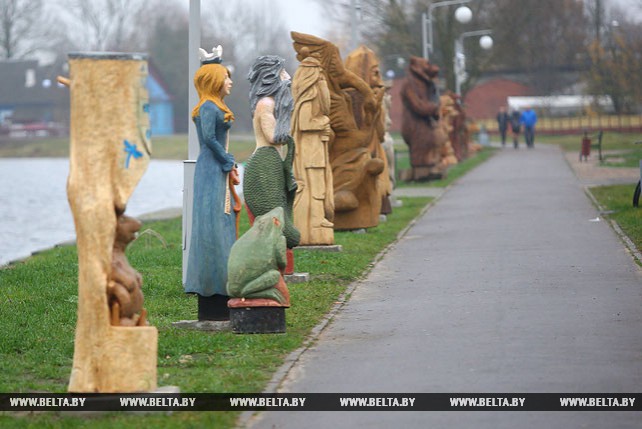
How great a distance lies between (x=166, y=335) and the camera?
1120cm

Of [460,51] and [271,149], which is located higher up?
[460,51]

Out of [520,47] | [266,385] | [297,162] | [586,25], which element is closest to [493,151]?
[520,47]

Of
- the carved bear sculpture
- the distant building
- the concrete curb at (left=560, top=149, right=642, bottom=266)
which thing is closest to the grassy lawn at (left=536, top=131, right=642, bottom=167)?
the concrete curb at (left=560, top=149, right=642, bottom=266)

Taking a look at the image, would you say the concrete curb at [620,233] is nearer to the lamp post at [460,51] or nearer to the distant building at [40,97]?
the lamp post at [460,51]

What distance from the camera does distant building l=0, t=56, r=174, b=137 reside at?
102500mm

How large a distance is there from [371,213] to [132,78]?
38.4 ft

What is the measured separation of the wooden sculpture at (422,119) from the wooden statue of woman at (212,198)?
61.8 feet

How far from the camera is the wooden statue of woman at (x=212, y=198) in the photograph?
11.4m

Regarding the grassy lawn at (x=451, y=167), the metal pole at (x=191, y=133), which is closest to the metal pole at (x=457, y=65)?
the grassy lawn at (x=451, y=167)

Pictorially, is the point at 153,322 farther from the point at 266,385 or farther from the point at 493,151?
the point at 493,151

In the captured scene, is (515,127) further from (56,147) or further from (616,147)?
(56,147)

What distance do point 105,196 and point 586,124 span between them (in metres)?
68.7

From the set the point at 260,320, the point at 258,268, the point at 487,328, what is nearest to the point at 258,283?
the point at 258,268

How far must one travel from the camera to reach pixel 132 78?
822 cm
